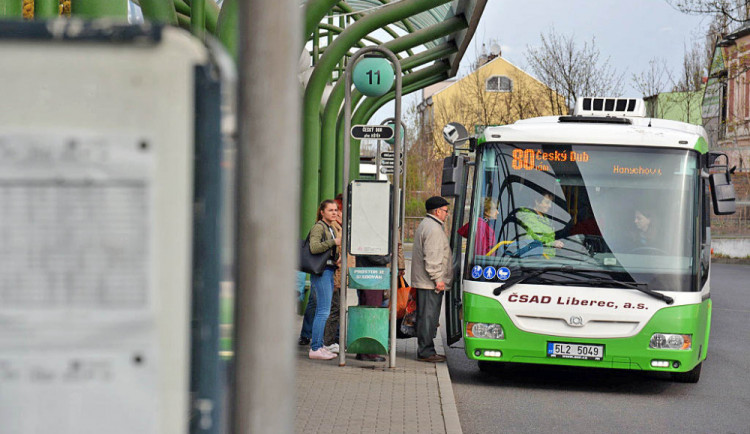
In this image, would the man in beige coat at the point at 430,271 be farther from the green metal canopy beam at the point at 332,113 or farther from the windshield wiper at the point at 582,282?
the green metal canopy beam at the point at 332,113

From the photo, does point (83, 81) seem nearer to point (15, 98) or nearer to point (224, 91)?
point (15, 98)

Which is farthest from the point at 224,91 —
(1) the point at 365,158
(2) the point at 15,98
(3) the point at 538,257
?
(1) the point at 365,158

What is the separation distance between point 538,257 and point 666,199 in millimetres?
1354

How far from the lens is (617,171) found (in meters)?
10.5

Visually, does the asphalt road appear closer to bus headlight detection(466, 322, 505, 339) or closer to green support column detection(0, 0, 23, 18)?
bus headlight detection(466, 322, 505, 339)

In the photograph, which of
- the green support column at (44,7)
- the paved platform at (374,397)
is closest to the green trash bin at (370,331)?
Result: the paved platform at (374,397)

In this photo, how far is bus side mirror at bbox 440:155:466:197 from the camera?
1084 cm

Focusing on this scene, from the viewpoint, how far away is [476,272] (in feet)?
34.4

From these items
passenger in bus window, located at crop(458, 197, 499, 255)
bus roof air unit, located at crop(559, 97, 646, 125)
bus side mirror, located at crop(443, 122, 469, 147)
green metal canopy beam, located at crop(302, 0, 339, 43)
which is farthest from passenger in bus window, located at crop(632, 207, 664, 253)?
bus side mirror, located at crop(443, 122, 469, 147)

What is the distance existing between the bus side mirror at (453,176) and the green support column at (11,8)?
17.4 feet

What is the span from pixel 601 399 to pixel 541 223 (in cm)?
176

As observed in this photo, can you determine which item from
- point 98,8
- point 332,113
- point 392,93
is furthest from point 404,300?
point 392,93

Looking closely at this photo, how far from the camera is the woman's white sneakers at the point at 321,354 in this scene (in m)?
11.4

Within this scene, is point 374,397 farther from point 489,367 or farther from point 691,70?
point 691,70
